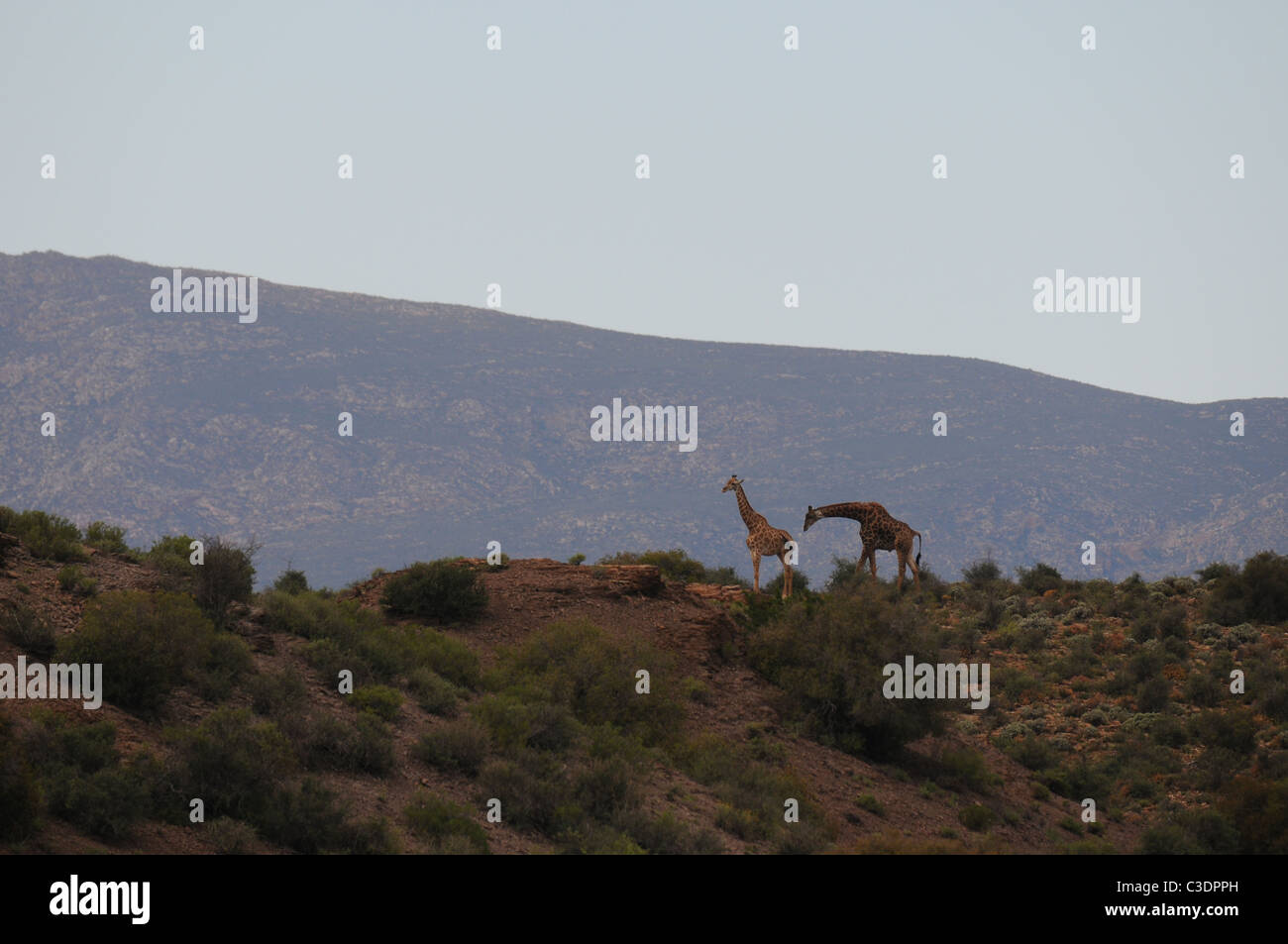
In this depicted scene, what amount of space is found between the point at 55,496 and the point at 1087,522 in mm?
97708

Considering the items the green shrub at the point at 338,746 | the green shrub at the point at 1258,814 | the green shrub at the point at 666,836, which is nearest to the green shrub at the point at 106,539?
the green shrub at the point at 338,746

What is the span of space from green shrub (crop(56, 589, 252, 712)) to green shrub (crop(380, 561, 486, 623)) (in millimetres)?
6786

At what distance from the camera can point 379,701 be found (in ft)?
62.5

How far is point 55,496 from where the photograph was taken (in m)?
121

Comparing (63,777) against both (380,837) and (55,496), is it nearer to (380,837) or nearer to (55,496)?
(380,837)

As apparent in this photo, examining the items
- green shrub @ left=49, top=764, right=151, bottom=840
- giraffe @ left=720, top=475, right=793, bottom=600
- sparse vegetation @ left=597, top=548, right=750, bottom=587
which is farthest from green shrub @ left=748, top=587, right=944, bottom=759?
green shrub @ left=49, top=764, right=151, bottom=840

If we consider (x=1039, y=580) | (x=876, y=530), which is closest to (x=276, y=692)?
(x=876, y=530)

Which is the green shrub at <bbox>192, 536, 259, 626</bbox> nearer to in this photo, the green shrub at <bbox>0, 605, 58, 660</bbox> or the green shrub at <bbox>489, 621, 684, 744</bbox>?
the green shrub at <bbox>0, 605, 58, 660</bbox>

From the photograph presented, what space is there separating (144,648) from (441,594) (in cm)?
844

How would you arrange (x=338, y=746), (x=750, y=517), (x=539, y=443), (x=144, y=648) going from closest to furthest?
(x=144, y=648) → (x=338, y=746) → (x=750, y=517) → (x=539, y=443)

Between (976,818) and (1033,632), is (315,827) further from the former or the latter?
(1033,632)

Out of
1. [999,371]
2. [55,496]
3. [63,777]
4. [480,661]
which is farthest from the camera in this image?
[999,371]

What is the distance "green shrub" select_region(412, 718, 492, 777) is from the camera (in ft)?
58.8
